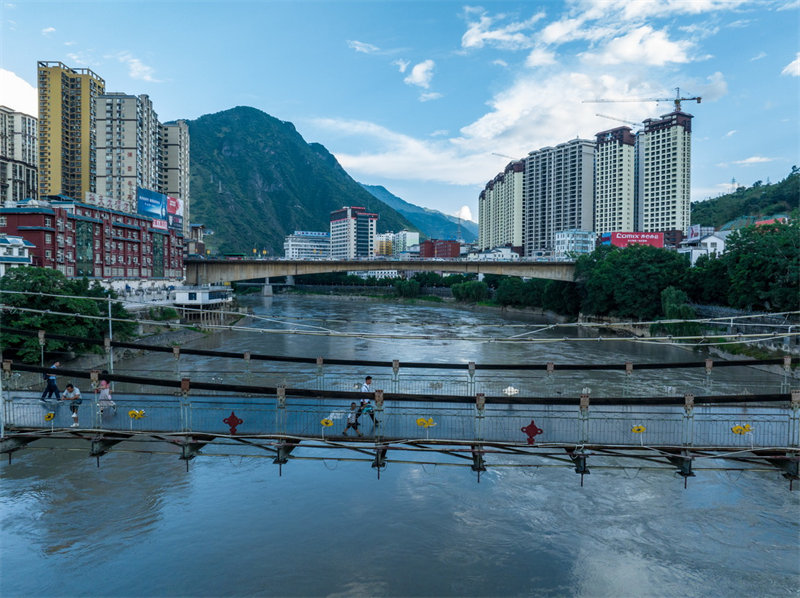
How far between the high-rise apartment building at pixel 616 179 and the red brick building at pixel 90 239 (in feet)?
314

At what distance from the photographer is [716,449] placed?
11312mm

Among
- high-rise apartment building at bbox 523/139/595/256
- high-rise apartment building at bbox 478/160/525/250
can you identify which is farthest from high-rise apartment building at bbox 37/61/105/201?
high-rise apartment building at bbox 478/160/525/250

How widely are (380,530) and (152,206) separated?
65.6 meters

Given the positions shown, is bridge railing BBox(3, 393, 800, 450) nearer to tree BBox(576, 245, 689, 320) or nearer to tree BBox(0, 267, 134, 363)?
tree BBox(0, 267, 134, 363)

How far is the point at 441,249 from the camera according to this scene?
160 meters

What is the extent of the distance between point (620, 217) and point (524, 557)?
12493 centimetres

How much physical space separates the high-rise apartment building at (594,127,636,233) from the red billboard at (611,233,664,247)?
49627 millimetres

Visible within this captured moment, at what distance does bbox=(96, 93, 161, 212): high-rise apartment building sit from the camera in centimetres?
9425

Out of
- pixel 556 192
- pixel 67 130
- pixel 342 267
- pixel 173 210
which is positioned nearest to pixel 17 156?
pixel 67 130

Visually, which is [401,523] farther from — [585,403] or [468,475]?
[585,403]

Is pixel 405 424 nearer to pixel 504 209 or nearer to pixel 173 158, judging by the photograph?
pixel 173 158

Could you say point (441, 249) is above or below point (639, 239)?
above

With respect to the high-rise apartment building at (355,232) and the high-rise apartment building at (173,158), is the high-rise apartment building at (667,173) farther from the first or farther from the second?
the high-rise apartment building at (173,158)

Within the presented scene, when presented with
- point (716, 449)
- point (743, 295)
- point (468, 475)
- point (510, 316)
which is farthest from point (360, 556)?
point (510, 316)
